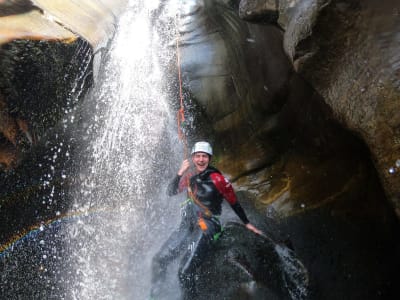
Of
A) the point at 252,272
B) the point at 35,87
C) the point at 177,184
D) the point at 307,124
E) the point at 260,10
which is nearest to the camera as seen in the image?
the point at 252,272

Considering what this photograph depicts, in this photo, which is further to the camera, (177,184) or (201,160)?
(177,184)

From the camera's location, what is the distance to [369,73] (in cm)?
317

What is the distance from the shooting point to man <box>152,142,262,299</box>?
434cm

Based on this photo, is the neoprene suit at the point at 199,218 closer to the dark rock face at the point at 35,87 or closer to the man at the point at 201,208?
the man at the point at 201,208

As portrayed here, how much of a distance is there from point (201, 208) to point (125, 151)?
10.2ft

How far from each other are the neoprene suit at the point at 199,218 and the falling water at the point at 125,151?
1.71m

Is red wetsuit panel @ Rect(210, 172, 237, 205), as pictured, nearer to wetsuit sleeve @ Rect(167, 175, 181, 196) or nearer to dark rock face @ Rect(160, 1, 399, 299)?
wetsuit sleeve @ Rect(167, 175, 181, 196)

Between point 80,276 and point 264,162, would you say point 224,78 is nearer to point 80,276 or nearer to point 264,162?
point 264,162

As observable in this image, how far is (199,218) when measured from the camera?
4.41 m

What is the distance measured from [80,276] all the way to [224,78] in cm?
434

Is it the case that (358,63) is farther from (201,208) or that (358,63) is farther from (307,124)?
(201,208)

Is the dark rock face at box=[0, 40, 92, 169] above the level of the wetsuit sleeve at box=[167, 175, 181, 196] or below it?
above

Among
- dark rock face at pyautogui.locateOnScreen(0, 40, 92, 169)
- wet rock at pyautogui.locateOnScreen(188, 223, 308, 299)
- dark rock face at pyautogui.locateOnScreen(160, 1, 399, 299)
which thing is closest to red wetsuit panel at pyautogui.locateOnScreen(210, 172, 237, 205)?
wet rock at pyautogui.locateOnScreen(188, 223, 308, 299)

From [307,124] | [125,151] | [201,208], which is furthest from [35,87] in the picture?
[307,124]
